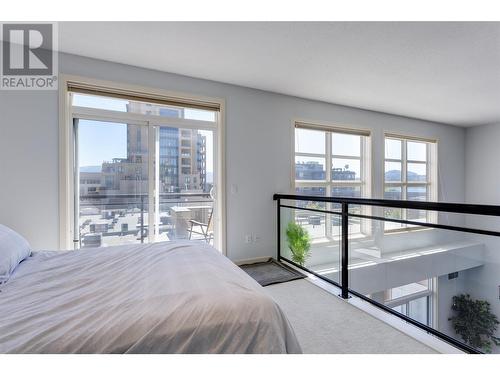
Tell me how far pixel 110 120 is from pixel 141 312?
2.46m

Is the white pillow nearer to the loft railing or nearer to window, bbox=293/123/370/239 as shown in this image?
the loft railing

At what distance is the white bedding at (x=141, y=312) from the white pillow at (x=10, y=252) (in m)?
0.05

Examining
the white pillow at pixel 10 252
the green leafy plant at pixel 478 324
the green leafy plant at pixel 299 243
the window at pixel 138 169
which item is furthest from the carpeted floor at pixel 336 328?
the white pillow at pixel 10 252

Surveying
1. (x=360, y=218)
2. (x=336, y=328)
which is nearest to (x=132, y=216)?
(x=336, y=328)

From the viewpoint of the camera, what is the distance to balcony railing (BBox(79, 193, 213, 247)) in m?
2.65

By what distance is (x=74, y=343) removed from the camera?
0.77m

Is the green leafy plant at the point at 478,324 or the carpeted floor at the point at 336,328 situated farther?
the green leafy plant at the point at 478,324

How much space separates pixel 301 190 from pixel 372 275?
1.58m

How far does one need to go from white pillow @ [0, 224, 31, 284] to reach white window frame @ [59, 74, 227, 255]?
0.98m

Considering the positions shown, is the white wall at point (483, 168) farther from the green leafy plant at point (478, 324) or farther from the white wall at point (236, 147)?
the green leafy plant at point (478, 324)

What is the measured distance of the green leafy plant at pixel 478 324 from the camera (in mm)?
2654

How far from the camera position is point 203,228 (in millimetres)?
3193

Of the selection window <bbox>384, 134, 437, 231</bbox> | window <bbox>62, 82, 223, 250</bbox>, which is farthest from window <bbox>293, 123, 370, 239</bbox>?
window <bbox>62, 82, 223, 250</bbox>
